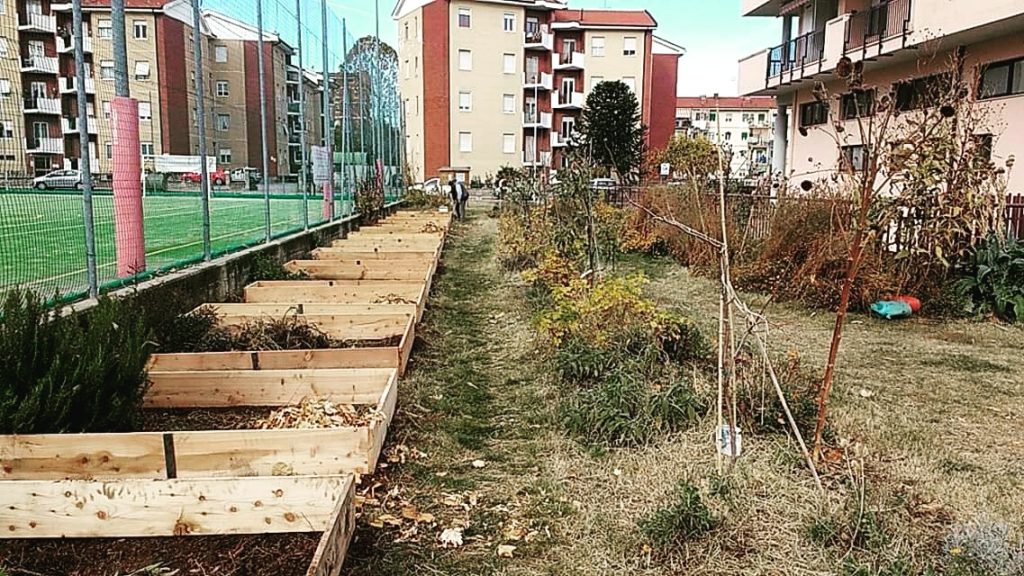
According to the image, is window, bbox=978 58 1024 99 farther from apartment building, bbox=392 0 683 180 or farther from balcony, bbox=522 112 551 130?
balcony, bbox=522 112 551 130

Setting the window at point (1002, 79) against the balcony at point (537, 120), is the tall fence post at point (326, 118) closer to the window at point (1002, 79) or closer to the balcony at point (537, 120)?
the window at point (1002, 79)

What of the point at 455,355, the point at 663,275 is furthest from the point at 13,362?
the point at 663,275

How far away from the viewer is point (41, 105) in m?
4.81

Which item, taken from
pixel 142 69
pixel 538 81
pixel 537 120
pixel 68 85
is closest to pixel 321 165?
pixel 142 69

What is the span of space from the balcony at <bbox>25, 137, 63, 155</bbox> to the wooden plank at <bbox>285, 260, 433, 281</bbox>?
3.92 metres

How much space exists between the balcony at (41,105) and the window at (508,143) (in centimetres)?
3866

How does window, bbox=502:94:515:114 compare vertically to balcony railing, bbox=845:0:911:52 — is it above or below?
above

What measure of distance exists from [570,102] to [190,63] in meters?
39.0

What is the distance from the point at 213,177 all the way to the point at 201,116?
57.6 inches

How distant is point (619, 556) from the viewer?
2.96 metres

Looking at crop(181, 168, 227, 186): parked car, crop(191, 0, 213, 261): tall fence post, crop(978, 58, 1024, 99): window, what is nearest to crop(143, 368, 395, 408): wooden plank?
crop(191, 0, 213, 261): tall fence post

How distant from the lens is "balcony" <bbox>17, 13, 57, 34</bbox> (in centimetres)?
475

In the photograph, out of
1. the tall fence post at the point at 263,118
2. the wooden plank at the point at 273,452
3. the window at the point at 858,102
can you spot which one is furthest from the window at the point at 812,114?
the wooden plank at the point at 273,452

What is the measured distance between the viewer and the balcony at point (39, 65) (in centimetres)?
472
